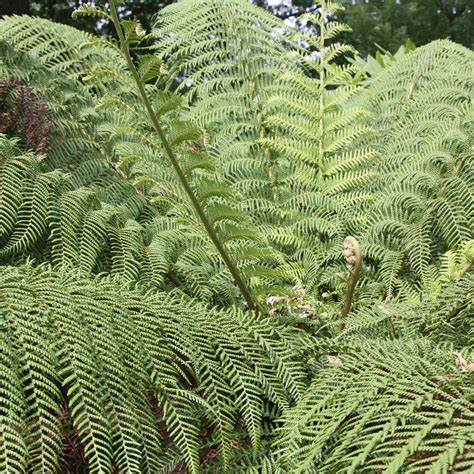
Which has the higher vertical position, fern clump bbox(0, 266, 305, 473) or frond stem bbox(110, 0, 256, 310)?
frond stem bbox(110, 0, 256, 310)

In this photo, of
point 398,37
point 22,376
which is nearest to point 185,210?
point 22,376

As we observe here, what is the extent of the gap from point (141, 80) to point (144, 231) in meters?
0.62

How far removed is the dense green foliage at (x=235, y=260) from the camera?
0.82 m

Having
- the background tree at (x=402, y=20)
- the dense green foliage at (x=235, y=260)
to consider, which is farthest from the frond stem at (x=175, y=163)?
the background tree at (x=402, y=20)

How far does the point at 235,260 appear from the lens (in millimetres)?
1211

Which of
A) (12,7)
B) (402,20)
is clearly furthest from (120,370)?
(402,20)

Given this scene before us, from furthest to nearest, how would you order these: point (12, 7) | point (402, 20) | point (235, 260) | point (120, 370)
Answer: point (402, 20) < point (12, 7) < point (235, 260) < point (120, 370)

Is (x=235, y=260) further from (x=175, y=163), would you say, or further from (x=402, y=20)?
(x=402, y=20)

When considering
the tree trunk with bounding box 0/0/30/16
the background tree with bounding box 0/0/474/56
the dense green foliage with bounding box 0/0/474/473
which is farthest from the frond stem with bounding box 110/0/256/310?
the background tree with bounding box 0/0/474/56

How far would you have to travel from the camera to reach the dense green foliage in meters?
0.82

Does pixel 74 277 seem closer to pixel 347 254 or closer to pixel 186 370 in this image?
pixel 186 370

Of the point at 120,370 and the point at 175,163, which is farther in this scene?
the point at 175,163

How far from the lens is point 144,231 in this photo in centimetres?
146

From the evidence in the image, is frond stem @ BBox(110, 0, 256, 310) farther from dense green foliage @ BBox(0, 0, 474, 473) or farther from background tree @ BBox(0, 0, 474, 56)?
background tree @ BBox(0, 0, 474, 56)
